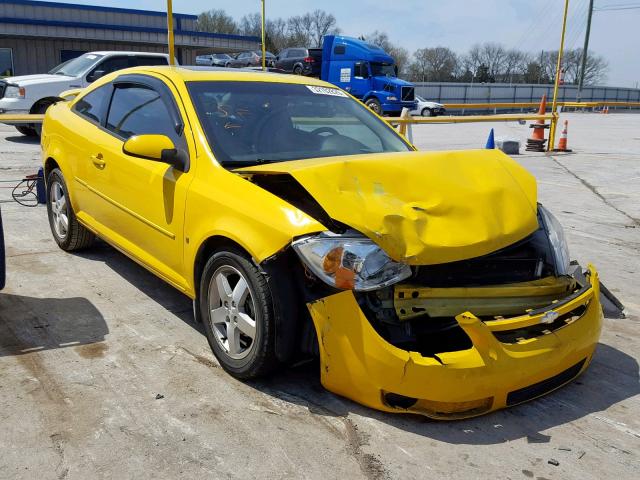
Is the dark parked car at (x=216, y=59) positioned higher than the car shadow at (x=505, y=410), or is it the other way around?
the dark parked car at (x=216, y=59)

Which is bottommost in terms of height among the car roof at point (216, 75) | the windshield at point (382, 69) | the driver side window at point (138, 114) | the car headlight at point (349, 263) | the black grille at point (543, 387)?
the black grille at point (543, 387)

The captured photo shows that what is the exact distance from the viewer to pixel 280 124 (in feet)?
13.0

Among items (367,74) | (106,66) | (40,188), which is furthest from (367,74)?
(40,188)

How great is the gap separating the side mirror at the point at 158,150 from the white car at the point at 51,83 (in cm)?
982

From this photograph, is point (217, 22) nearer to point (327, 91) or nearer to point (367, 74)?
point (367, 74)

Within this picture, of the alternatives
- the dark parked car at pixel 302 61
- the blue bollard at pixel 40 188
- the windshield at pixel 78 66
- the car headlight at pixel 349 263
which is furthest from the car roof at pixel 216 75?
the dark parked car at pixel 302 61

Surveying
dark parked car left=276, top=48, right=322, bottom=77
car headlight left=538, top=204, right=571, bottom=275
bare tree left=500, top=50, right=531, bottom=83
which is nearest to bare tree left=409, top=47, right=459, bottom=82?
bare tree left=500, top=50, right=531, bottom=83

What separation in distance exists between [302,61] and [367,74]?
17.5 feet

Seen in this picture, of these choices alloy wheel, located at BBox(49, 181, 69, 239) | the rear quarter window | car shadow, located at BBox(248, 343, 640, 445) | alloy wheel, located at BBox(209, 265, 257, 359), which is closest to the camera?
car shadow, located at BBox(248, 343, 640, 445)

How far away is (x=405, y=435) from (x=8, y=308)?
2.92 metres

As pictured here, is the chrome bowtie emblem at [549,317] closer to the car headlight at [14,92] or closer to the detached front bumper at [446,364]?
the detached front bumper at [446,364]

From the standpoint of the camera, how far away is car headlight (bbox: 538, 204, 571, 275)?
3.27 m

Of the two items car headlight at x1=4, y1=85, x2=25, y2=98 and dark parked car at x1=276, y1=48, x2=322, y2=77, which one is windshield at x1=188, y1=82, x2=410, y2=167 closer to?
car headlight at x1=4, y1=85, x2=25, y2=98

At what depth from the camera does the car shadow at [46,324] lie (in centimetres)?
360
